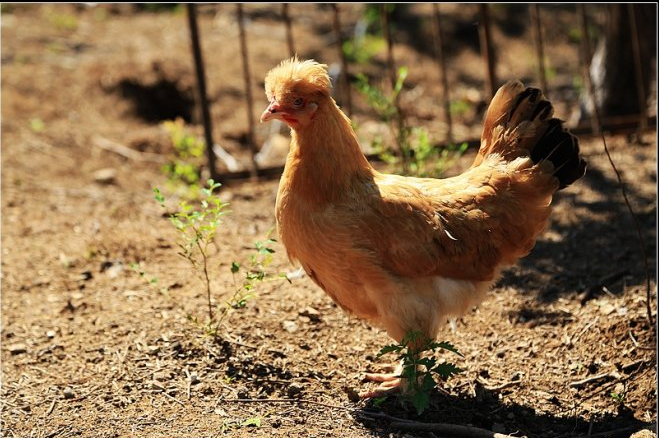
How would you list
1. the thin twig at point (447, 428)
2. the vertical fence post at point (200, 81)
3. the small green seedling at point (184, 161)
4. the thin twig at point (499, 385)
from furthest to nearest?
1. the vertical fence post at point (200, 81)
2. the small green seedling at point (184, 161)
3. the thin twig at point (499, 385)
4. the thin twig at point (447, 428)

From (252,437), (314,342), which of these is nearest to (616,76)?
Result: (314,342)

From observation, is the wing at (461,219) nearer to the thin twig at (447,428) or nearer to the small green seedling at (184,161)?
the thin twig at (447,428)

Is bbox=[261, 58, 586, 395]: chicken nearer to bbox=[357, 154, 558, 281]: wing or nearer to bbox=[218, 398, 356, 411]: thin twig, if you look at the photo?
bbox=[357, 154, 558, 281]: wing

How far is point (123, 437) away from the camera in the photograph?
152 inches

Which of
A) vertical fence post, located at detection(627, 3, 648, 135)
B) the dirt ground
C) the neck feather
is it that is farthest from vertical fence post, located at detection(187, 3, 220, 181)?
vertical fence post, located at detection(627, 3, 648, 135)

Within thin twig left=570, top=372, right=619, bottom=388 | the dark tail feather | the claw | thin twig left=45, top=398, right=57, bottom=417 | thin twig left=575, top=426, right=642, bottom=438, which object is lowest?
thin twig left=575, top=426, right=642, bottom=438

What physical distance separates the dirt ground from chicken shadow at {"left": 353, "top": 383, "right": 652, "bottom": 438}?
0.01m

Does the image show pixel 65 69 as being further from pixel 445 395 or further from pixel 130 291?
pixel 445 395

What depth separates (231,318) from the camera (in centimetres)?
505

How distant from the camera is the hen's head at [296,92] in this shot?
405 centimetres

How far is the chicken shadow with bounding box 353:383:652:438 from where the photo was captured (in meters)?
4.25

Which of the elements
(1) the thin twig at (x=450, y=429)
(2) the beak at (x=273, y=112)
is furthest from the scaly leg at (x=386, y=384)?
(2) the beak at (x=273, y=112)

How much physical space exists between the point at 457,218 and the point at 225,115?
548cm

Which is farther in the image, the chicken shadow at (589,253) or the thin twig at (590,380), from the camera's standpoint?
the chicken shadow at (589,253)
